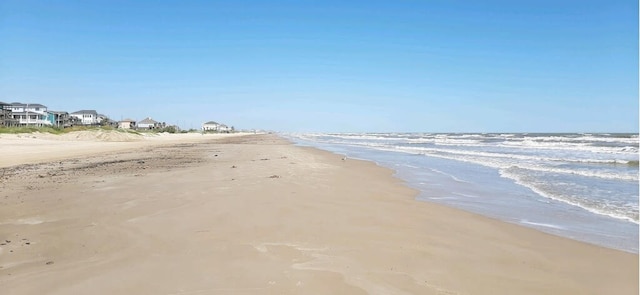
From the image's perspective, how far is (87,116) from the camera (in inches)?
4513

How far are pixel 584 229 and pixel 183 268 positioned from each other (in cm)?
622

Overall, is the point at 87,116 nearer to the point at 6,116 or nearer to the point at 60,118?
the point at 60,118

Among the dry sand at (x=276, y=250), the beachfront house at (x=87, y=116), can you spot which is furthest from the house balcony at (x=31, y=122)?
the dry sand at (x=276, y=250)

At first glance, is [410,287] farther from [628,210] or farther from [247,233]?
[628,210]

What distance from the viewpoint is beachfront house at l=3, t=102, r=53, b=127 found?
86012mm

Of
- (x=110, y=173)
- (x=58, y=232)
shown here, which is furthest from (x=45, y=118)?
(x=58, y=232)

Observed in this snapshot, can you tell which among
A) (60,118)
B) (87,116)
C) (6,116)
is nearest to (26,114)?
(6,116)

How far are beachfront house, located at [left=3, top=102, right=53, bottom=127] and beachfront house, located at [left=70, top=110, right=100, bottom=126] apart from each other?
21.9m

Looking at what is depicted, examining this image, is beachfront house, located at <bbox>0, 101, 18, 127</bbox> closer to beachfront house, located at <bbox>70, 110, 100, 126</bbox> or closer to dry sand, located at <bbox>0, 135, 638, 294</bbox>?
beachfront house, located at <bbox>70, 110, 100, 126</bbox>

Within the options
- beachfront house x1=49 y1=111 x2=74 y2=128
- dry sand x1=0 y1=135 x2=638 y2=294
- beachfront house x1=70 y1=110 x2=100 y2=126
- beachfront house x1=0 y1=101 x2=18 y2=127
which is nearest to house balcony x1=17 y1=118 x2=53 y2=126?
beachfront house x1=0 y1=101 x2=18 y2=127

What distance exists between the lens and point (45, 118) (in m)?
91.4

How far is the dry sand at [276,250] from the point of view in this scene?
12.6 ft

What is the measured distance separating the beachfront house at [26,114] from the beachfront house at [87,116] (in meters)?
21.9

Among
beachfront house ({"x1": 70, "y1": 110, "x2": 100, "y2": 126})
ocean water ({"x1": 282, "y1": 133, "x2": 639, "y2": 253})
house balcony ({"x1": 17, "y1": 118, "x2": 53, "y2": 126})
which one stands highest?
beachfront house ({"x1": 70, "y1": 110, "x2": 100, "y2": 126})
